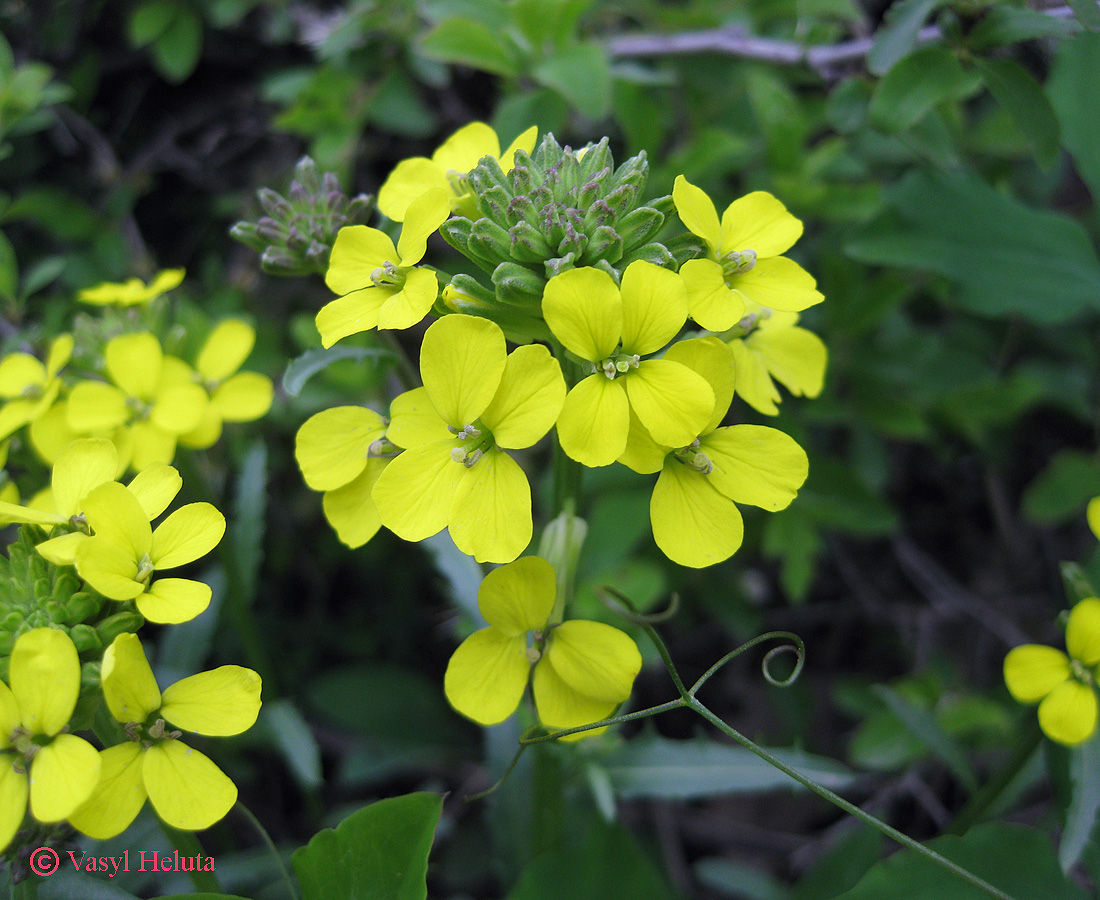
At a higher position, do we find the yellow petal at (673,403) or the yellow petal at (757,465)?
the yellow petal at (673,403)

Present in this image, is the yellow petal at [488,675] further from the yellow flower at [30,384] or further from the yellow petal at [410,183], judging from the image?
the yellow flower at [30,384]

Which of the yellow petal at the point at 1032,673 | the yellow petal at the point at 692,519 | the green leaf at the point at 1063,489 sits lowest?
the green leaf at the point at 1063,489

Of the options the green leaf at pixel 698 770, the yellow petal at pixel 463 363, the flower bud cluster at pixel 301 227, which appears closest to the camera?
the yellow petal at pixel 463 363

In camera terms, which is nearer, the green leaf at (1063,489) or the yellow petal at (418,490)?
the yellow petal at (418,490)

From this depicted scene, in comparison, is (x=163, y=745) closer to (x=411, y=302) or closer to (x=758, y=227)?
(x=411, y=302)

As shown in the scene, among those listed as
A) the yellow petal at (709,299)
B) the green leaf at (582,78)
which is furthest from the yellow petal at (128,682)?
the green leaf at (582,78)

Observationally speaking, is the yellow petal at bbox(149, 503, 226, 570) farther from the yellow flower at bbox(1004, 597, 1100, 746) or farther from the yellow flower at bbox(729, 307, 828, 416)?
the yellow flower at bbox(1004, 597, 1100, 746)

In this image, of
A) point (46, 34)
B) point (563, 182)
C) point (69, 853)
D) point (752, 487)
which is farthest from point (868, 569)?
point (46, 34)

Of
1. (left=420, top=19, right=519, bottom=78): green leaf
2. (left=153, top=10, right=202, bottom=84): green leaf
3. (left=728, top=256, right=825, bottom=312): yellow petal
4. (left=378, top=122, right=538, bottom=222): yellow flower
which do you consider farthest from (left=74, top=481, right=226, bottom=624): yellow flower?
(left=153, top=10, right=202, bottom=84): green leaf
